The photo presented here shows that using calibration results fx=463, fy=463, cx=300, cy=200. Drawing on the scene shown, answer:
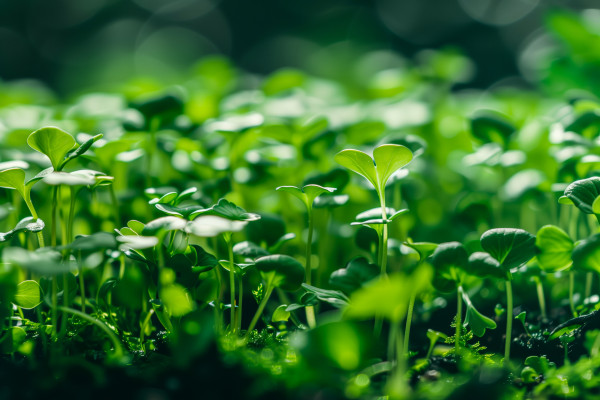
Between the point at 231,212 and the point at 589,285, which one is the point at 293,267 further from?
the point at 589,285

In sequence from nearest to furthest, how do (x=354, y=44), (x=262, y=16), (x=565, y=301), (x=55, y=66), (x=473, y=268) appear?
(x=473, y=268), (x=565, y=301), (x=354, y=44), (x=55, y=66), (x=262, y=16)

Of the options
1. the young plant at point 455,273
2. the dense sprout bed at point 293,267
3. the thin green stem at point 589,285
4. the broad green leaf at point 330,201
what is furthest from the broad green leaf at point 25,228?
the thin green stem at point 589,285

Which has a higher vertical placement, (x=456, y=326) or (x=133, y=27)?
(x=456, y=326)

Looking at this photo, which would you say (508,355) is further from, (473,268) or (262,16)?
(262,16)

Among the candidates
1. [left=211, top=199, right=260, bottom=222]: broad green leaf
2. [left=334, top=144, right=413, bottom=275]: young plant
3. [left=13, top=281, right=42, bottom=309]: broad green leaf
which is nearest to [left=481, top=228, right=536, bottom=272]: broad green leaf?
[left=334, top=144, right=413, bottom=275]: young plant

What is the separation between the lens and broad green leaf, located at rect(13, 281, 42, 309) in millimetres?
555

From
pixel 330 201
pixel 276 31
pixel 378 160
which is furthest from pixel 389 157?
pixel 276 31

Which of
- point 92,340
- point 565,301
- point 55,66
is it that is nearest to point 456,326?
point 565,301

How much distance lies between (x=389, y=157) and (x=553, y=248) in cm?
21

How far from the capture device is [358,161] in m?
0.54

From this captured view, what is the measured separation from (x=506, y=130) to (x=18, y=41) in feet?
17.4

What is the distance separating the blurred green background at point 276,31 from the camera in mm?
4199

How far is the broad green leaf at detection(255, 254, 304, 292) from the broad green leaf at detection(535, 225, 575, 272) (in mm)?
276

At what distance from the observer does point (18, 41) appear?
470 centimetres
